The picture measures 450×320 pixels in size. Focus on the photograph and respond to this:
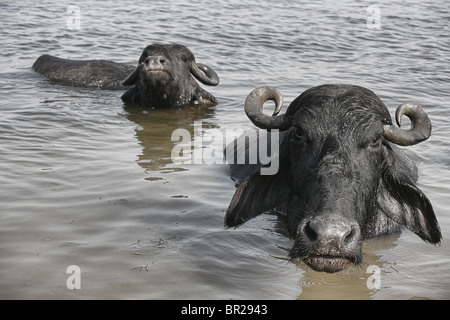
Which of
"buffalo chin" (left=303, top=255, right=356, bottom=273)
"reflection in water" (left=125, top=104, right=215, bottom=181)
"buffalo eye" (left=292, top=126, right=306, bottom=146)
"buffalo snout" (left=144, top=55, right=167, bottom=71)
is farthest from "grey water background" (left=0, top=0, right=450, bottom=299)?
"buffalo eye" (left=292, top=126, right=306, bottom=146)

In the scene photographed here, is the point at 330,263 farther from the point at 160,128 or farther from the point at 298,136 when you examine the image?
the point at 160,128

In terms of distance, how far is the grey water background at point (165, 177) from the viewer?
14.7 ft

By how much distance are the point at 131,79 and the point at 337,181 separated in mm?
6740

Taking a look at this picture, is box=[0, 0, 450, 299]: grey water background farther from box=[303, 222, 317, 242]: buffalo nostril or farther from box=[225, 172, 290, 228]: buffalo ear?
box=[303, 222, 317, 242]: buffalo nostril

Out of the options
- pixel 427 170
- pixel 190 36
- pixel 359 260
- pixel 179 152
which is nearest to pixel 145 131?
pixel 179 152

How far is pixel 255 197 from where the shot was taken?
5.32 m

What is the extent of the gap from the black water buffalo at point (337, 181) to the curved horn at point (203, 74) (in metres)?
5.39

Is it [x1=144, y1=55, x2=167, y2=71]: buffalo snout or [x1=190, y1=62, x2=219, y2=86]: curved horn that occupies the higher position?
[x1=144, y1=55, x2=167, y2=71]: buffalo snout

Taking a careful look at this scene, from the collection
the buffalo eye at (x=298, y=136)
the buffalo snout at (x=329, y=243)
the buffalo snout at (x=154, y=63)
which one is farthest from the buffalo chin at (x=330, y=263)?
the buffalo snout at (x=154, y=63)

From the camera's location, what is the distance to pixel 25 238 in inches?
194

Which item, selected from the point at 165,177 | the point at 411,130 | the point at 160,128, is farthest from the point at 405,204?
the point at 160,128

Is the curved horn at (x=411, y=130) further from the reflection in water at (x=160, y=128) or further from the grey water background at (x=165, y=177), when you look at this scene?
the reflection in water at (x=160, y=128)

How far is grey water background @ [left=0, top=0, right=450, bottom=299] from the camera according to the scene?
4.47 metres

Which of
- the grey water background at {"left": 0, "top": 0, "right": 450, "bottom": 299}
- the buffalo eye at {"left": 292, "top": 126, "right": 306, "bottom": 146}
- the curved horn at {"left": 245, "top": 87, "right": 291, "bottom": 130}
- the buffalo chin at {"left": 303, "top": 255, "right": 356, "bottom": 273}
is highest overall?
the curved horn at {"left": 245, "top": 87, "right": 291, "bottom": 130}
